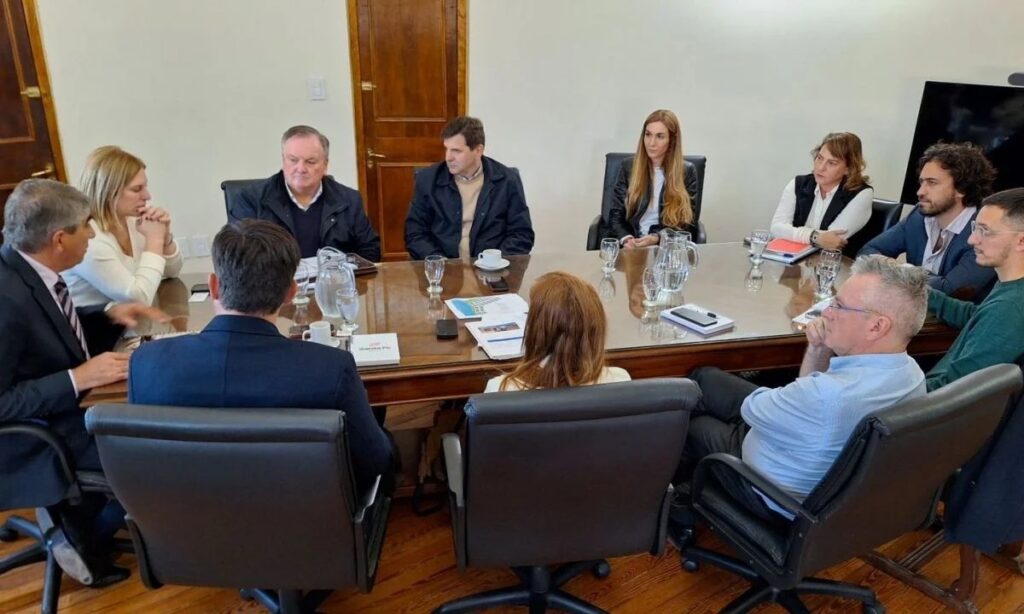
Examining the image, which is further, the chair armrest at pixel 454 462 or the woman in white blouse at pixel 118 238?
the woman in white blouse at pixel 118 238

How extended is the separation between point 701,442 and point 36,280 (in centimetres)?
172

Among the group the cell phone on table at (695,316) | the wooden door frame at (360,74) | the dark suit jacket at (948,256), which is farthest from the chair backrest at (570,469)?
the wooden door frame at (360,74)

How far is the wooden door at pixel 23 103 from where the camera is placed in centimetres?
331

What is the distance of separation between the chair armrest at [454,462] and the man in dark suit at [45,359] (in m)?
0.80

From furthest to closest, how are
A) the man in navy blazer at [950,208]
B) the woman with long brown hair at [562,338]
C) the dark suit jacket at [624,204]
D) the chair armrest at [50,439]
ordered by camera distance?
1. the dark suit jacket at [624,204]
2. the man in navy blazer at [950,208]
3. the chair armrest at [50,439]
4. the woman with long brown hair at [562,338]

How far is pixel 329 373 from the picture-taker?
1328 millimetres

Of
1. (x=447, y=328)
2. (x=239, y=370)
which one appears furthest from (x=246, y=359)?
(x=447, y=328)

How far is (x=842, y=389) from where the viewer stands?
1.50 m

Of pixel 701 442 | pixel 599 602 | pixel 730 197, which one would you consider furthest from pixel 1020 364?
pixel 730 197

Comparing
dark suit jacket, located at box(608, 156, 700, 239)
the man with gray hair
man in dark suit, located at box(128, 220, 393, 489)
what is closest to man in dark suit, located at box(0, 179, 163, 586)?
man in dark suit, located at box(128, 220, 393, 489)

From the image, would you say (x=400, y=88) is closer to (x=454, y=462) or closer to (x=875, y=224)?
(x=875, y=224)

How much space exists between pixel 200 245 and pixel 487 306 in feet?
8.50

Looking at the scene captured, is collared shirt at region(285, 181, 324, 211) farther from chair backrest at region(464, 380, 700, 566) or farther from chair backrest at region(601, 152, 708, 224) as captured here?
chair backrest at region(464, 380, 700, 566)

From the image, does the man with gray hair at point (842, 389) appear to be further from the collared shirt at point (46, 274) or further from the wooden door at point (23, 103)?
the wooden door at point (23, 103)
